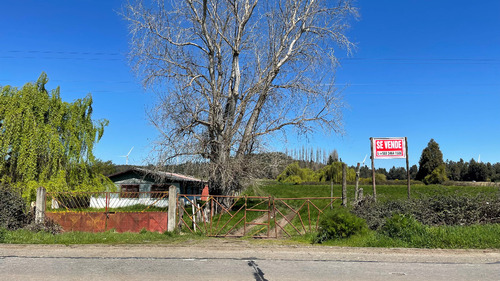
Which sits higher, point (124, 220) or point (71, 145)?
point (71, 145)

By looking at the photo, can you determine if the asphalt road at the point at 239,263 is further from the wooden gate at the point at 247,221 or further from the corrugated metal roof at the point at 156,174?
the corrugated metal roof at the point at 156,174

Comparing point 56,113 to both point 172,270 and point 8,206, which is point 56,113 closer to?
point 8,206

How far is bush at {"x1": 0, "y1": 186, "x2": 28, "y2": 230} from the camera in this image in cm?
1526

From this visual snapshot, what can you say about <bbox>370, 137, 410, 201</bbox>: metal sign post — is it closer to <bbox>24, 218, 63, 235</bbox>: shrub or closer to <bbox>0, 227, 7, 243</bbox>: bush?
<bbox>24, 218, 63, 235</bbox>: shrub

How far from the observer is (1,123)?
22.6 m

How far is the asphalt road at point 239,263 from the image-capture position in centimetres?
800

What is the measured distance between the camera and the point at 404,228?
41.1ft

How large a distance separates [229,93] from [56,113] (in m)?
10.9

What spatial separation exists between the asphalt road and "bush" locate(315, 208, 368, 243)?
1.36m

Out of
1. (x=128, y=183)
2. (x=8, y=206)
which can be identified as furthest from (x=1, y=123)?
(x=128, y=183)

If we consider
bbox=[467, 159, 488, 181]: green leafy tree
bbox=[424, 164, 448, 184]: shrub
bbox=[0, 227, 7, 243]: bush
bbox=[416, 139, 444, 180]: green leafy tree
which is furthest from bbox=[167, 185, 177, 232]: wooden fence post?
bbox=[467, 159, 488, 181]: green leafy tree

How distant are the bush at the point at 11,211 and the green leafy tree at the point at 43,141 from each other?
5.72 meters

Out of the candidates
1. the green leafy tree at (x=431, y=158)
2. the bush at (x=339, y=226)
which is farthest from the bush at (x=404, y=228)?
the green leafy tree at (x=431, y=158)

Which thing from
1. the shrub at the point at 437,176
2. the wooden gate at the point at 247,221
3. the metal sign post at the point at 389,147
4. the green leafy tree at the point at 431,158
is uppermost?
the green leafy tree at the point at 431,158
